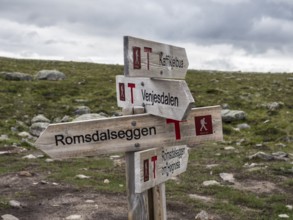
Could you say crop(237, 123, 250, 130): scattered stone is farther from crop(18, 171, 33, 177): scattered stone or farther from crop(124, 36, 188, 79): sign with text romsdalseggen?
crop(124, 36, 188, 79): sign with text romsdalseggen

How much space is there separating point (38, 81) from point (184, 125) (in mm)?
26911

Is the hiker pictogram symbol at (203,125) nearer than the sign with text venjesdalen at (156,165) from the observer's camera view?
No

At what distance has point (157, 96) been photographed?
507cm

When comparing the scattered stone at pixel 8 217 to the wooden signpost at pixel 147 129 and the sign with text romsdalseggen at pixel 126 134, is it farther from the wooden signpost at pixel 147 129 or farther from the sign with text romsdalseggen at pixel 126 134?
the sign with text romsdalseggen at pixel 126 134

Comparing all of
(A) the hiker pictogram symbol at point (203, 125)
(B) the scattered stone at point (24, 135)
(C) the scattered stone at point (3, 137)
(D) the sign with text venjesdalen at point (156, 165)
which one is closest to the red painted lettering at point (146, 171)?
(D) the sign with text venjesdalen at point (156, 165)

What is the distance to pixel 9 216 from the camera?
28.7 ft

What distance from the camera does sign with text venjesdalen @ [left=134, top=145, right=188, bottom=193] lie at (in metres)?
4.87

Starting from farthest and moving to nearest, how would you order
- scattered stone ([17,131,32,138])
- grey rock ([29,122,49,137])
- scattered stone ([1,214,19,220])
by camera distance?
grey rock ([29,122,49,137]) < scattered stone ([17,131,32,138]) < scattered stone ([1,214,19,220])

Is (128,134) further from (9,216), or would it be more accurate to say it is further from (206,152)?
(206,152)

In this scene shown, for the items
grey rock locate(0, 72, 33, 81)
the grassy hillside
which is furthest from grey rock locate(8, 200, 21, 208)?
grey rock locate(0, 72, 33, 81)

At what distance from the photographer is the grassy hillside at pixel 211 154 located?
10516mm

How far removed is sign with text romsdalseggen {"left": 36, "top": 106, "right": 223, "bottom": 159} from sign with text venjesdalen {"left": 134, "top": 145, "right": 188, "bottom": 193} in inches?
4.7

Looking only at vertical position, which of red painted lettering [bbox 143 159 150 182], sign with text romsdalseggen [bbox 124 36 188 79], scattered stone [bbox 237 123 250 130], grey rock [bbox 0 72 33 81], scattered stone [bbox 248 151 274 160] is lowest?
scattered stone [bbox 248 151 274 160]

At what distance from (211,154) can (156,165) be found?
415 inches
